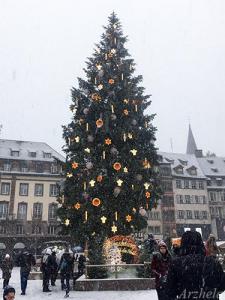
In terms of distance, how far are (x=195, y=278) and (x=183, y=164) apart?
62.1 meters

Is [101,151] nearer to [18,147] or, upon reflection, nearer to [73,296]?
[73,296]

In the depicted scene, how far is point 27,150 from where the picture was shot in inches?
2168

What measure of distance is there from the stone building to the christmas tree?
30616 mm

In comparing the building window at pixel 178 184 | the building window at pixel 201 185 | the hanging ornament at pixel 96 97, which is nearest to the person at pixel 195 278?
the hanging ornament at pixel 96 97

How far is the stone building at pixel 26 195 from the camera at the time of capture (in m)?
49.4

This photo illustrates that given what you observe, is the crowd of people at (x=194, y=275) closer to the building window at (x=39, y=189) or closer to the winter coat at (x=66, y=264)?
the winter coat at (x=66, y=264)

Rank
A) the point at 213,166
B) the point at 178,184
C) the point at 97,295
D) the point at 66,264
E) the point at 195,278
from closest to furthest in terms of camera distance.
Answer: the point at 195,278 < the point at 97,295 < the point at 66,264 < the point at 178,184 < the point at 213,166

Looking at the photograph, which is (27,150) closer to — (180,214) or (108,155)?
(180,214)

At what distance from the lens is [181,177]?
62.3 m

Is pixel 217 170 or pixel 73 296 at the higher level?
pixel 217 170

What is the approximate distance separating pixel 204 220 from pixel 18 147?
108 ft

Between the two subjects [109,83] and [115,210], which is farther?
[109,83]

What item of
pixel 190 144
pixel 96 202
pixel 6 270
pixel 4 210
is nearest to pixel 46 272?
pixel 6 270

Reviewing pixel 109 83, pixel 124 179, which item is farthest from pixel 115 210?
pixel 109 83
